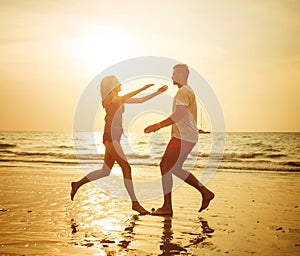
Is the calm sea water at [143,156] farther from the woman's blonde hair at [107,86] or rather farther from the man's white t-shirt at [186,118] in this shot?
the man's white t-shirt at [186,118]

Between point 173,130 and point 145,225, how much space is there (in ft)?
4.77

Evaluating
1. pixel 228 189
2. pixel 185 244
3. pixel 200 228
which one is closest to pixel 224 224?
pixel 200 228

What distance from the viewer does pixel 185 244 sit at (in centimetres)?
457

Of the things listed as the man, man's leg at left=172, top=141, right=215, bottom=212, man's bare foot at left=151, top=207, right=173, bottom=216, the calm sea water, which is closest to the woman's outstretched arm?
the man

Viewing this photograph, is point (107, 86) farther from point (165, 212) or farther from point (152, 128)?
point (165, 212)

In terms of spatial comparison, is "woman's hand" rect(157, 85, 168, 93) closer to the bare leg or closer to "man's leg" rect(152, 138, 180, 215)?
"man's leg" rect(152, 138, 180, 215)

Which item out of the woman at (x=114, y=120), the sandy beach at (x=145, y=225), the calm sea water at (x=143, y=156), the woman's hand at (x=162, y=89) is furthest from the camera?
the calm sea water at (x=143, y=156)

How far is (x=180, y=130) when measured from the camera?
6.11 metres

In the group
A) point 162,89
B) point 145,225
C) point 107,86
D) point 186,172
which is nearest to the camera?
point 145,225

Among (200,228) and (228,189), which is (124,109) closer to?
(200,228)

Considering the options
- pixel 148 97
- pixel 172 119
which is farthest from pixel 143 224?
pixel 148 97

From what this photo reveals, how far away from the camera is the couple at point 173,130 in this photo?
6.07 metres

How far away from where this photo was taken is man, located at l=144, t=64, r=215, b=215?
19.9 feet

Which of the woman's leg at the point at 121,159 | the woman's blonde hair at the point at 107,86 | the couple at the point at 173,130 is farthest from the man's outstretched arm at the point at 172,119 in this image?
the woman's blonde hair at the point at 107,86
